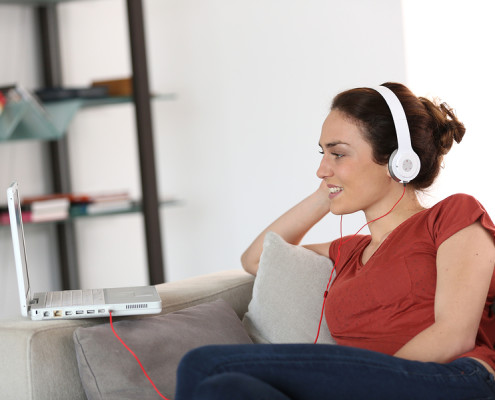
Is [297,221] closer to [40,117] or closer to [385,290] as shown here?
[385,290]

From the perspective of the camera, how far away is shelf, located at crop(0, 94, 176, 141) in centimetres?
327

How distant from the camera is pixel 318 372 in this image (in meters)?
1.36

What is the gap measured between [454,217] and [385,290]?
23 centimetres

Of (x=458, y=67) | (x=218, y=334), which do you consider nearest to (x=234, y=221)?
(x=458, y=67)

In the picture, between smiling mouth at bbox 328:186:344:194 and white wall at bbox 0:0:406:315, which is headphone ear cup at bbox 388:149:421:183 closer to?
smiling mouth at bbox 328:186:344:194

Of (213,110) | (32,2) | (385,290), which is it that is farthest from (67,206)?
(385,290)

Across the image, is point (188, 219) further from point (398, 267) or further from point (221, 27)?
point (398, 267)

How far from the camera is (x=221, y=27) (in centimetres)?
355

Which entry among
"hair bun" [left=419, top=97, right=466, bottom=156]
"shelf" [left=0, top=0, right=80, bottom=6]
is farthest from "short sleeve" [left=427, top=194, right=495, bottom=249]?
"shelf" [left=0, top=0, right=80, bottom=6]

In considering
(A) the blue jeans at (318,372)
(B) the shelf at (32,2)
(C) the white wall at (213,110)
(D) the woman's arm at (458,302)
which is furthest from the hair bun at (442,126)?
(B) the shelf at (32,2)

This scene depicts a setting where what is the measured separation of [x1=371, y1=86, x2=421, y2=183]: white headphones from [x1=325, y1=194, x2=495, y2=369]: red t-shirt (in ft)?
0.32

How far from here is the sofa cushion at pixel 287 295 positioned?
195cm

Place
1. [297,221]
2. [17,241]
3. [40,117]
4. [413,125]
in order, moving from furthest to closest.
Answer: [40,117], [297,221], [413,125], [17,241]

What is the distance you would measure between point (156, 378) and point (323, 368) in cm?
44
